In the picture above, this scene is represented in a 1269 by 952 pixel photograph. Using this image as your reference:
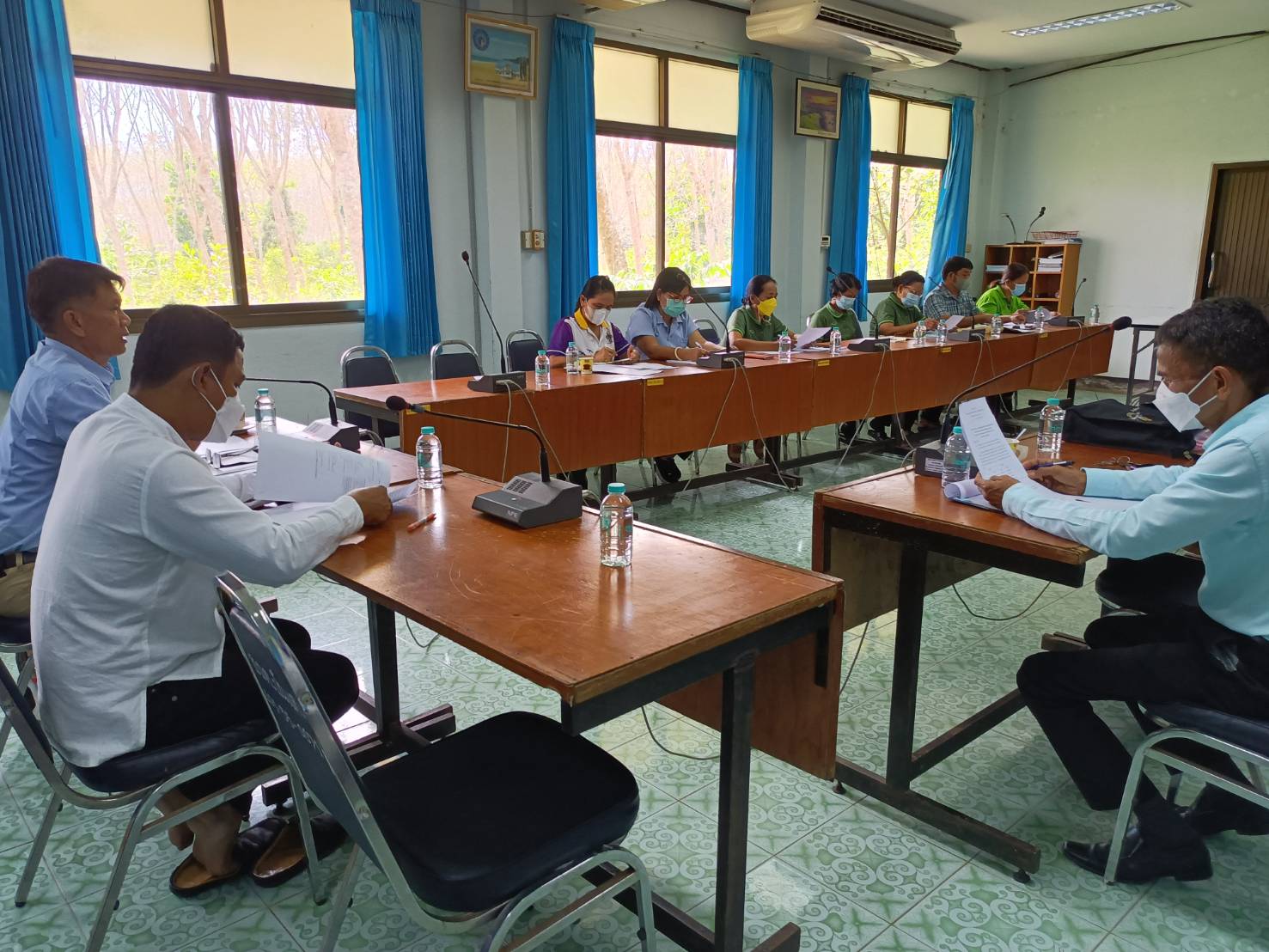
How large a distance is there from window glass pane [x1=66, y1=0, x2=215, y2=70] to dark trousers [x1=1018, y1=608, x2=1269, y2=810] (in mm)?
4896

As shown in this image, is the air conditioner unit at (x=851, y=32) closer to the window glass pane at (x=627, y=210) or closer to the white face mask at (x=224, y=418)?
the window glass pane at (x=627, y=210)

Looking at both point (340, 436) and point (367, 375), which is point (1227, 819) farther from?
point (367, 375)

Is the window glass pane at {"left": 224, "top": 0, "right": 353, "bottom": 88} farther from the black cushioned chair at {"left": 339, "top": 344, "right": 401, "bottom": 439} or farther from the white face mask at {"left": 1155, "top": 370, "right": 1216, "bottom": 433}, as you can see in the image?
the white face mask at {"left": 1155, "top": 370, "right": 1216, "bottom": 433}

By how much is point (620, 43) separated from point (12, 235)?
409cm

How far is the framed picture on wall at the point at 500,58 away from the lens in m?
5.33

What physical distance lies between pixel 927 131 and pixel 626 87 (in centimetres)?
389

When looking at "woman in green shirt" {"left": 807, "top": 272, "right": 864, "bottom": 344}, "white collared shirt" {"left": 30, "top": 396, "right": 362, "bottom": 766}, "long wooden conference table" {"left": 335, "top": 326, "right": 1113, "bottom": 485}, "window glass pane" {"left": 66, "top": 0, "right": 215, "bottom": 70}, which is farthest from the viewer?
"woman in green shirt" {"left": 807, "top": 272, "right": 864, "bottom": 344}

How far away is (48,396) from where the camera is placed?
2.09 metres

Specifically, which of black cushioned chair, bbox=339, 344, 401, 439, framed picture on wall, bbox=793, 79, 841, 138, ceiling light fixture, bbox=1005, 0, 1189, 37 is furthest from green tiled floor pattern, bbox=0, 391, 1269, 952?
ceiling light fixture, bbox=1005, 0, 1189, 37

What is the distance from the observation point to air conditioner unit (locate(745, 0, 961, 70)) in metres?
6.39

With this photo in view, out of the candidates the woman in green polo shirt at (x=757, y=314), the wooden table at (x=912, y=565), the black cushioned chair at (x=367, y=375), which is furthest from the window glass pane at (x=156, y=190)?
the wooden table at (x=912, y=565)

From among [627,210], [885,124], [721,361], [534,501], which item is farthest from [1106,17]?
[534,501]

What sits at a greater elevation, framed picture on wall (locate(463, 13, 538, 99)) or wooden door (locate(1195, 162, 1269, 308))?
framed picture on wall (locate(463, 13, 538, 99))

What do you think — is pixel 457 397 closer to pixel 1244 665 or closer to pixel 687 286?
pixel 687 286
